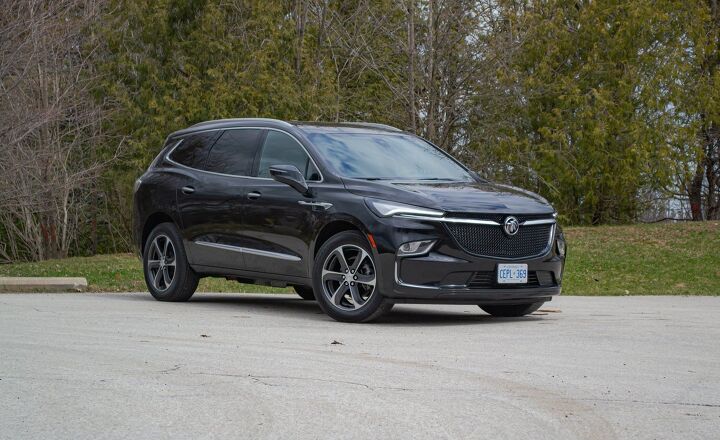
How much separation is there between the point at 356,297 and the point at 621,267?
12.1 metres

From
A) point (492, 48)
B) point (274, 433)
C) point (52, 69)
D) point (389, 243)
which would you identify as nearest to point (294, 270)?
point (389, 243)

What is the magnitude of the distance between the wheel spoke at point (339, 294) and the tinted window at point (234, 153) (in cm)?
197

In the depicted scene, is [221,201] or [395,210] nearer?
[395,210]

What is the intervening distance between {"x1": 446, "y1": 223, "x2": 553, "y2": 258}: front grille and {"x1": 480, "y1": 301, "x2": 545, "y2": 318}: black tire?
100 cm

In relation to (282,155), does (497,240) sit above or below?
below

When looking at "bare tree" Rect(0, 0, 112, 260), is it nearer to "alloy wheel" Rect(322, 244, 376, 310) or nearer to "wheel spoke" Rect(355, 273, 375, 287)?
"alloy wheel" Rect(322, 244, 376, 310)

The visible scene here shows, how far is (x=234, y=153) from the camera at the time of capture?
507 inches

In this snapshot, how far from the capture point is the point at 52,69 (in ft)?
105

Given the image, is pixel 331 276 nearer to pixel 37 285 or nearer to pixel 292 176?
pixel 292 176

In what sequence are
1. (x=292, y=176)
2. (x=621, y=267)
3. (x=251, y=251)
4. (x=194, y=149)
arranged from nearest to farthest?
(x=292, y=176) < (x=251, y=251) < (x=194, y=149) < (x=621, y=267)

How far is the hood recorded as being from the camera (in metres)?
10.8

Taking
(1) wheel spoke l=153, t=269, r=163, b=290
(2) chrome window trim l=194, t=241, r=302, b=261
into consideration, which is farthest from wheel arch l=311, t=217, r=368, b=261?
(1) wheel spoke l=153, t=269, r=163, b=290

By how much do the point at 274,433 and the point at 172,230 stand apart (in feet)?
25.0

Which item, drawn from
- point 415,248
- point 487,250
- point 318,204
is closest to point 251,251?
point 318,204
